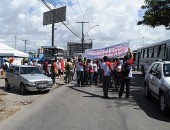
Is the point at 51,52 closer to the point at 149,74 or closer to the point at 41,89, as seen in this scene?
the point at 41,89

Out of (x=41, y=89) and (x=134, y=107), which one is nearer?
(x=134, y=107)

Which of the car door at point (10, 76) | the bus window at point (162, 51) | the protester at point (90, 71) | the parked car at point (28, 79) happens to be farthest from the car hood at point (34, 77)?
the bus window at point (162, 51)

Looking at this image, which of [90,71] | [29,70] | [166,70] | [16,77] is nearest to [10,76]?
[16,77]

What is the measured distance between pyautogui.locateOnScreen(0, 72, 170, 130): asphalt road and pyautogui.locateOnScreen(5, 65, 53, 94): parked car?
3.35 m

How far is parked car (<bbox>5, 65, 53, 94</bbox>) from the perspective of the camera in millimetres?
16672

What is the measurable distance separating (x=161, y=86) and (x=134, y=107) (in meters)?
1.53

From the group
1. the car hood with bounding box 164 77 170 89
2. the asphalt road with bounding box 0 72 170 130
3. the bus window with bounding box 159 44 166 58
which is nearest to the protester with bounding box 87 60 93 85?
the bus window with bounding box 159 44 166 58

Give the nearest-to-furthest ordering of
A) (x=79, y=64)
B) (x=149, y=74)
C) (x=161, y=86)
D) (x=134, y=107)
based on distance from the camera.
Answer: (x=161, y=86) → (x=134, y=107) → (x=149, y=74) → (x=79, y=64)

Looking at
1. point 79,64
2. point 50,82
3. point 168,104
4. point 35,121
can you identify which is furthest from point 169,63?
point 79,64

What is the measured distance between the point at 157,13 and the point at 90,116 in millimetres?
15895

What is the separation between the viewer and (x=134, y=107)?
11.8 meters

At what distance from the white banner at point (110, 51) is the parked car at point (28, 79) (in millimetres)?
6250

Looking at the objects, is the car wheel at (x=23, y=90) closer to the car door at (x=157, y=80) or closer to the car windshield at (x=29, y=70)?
the car windshield at (x=29, y=70)

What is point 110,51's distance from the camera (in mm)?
23562
